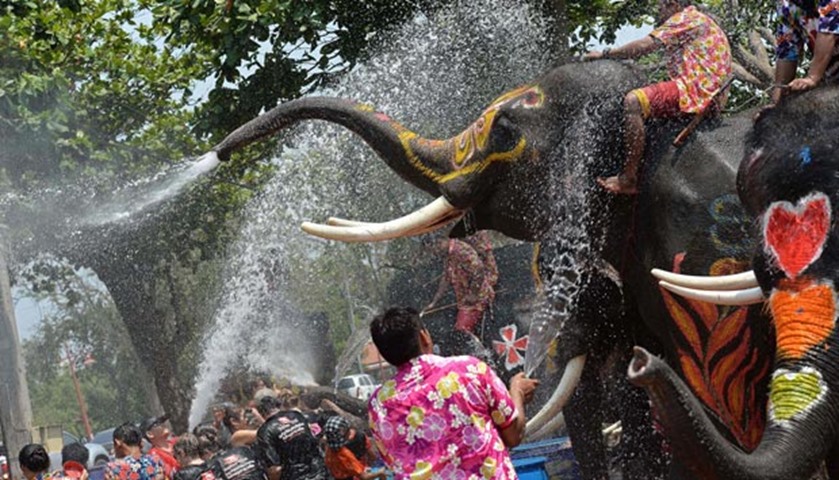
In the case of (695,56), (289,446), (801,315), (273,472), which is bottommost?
(273,472)

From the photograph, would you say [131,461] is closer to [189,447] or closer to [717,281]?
[189,447]

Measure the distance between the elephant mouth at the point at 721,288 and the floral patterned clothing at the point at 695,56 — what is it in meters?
1.26

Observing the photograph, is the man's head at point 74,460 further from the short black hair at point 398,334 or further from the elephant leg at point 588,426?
the short black hair at point 398,334

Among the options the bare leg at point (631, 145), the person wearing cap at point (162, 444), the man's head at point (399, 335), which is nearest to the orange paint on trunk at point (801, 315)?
the man's head at point (399, 335)

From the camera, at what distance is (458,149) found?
7566mm

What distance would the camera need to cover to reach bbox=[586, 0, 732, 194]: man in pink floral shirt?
7008mm

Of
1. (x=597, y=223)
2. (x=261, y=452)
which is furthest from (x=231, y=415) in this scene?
(x=597, y=223)

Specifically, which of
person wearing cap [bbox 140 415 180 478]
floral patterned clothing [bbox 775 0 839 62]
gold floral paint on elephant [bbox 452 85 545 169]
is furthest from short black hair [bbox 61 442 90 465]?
floral patterned clothing [bbox 775 0 839 62]

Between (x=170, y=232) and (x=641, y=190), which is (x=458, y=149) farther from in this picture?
(x=170, y=232)

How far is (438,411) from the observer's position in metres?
5.60

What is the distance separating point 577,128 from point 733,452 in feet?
10.9

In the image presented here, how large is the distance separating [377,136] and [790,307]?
10.2ft

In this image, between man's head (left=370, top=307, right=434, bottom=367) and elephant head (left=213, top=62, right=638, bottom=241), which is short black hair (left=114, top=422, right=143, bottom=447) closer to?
elephant head (left=213, top=62, right=638, bottom=241)

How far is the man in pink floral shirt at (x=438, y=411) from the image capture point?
5570 millimetres
